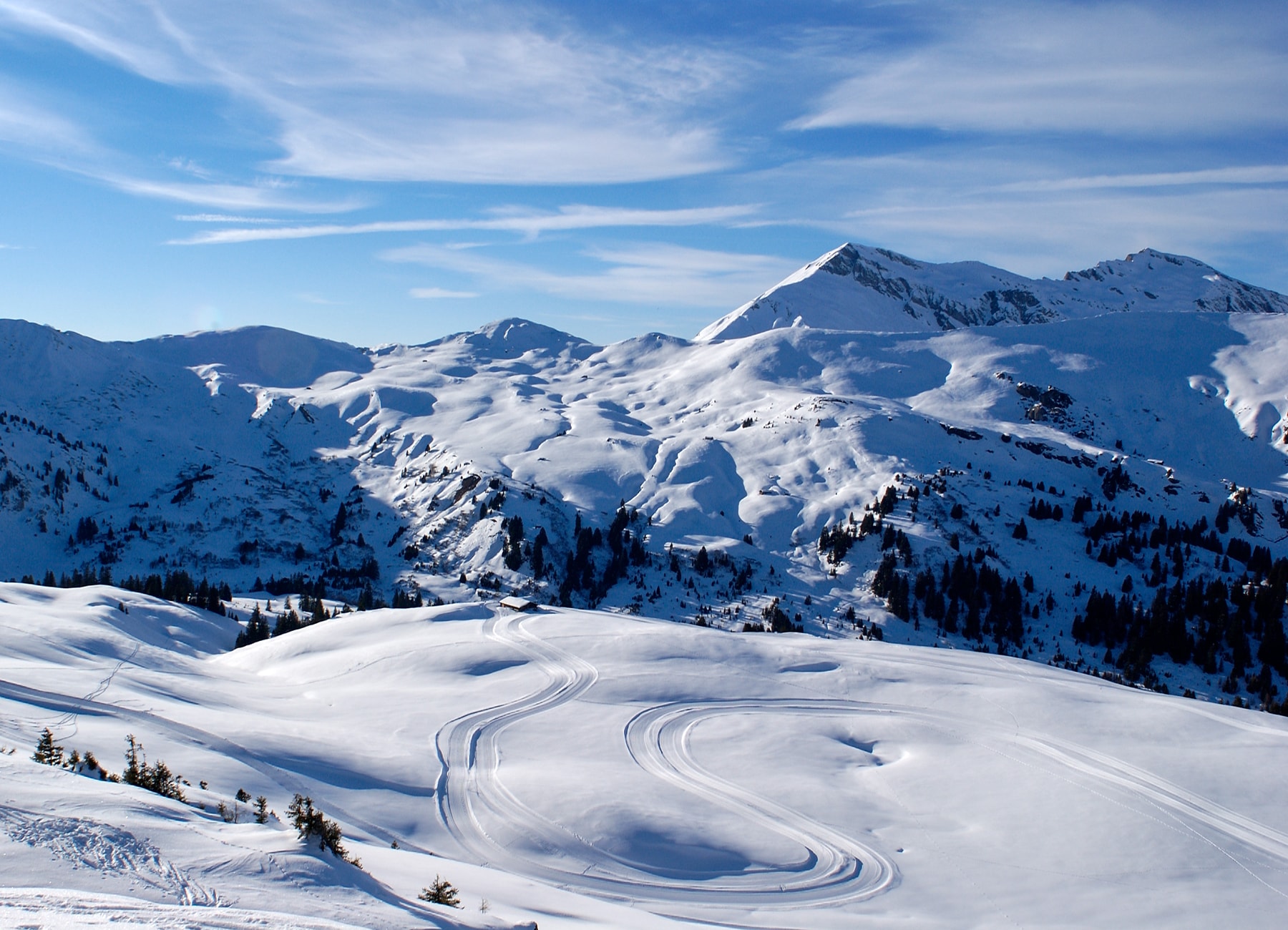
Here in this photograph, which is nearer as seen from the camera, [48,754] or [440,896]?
[440,896]

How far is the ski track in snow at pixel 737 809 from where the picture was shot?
→ 26.2 metres

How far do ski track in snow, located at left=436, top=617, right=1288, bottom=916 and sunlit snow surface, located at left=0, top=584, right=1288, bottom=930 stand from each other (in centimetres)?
14

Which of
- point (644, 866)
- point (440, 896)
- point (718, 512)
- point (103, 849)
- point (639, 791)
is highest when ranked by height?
point (718, 512)

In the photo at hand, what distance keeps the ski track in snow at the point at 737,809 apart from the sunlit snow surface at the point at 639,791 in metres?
0.14

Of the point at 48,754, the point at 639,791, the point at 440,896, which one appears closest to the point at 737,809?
the point at 639,791

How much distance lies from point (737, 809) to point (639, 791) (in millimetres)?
4042

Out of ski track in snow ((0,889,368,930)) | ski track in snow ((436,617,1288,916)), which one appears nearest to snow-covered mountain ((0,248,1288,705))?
ski track in snow ((436,617,1288,916))

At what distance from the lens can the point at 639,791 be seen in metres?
31.7

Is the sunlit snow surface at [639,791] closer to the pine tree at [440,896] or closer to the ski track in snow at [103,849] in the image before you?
the ski track in snow at [103,849]

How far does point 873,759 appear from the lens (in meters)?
38.5

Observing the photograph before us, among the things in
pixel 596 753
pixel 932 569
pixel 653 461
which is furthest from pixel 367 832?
pixel 653 461

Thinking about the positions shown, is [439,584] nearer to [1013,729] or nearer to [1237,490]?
[1013,729]

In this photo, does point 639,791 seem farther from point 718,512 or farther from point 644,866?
point 718,512

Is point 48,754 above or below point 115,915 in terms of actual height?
below
